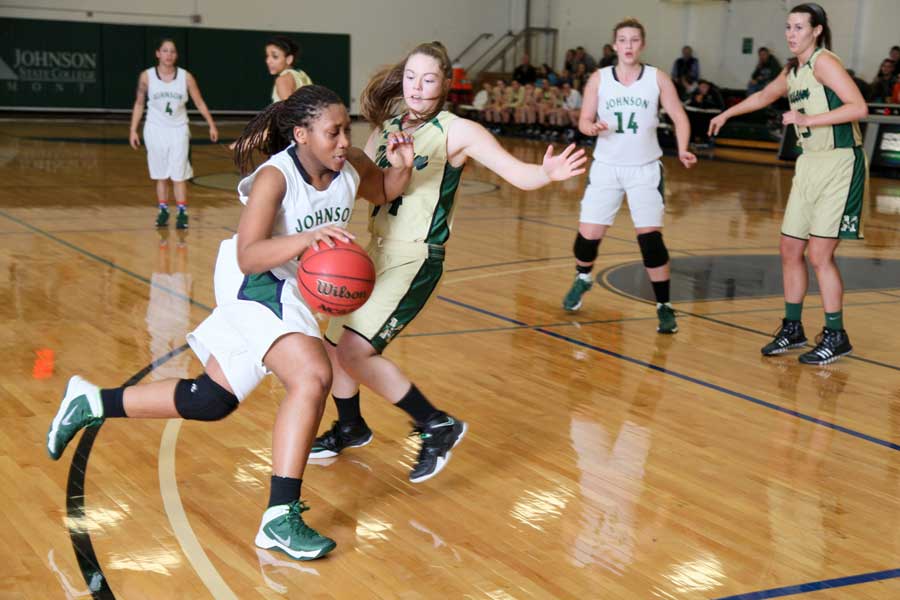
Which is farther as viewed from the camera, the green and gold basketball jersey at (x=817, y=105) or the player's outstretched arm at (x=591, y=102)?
the player's outstretched arm at (x=591, y=102)

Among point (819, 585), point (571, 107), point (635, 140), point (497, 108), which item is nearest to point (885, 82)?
point (571, 107)

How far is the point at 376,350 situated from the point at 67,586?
4.12ft

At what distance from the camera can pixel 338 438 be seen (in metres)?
3.98

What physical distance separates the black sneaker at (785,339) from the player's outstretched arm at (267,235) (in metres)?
3.27

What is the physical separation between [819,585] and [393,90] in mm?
2158

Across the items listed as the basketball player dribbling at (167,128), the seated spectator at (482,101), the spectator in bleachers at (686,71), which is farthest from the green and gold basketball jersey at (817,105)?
the seated spectator at (482,101)

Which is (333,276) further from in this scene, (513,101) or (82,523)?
(513,101)

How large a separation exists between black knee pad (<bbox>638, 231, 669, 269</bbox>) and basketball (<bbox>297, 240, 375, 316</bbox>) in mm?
3174

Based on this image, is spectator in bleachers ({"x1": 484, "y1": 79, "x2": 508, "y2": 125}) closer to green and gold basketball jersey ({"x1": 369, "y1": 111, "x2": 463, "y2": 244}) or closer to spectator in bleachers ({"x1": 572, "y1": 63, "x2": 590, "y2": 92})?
spectator in bleachers ({"x1": 572, "y1": 63, "x2": 590, "y2": 92})

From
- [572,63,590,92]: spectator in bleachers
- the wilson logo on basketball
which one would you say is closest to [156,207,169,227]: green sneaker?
the wilson logo on basketball

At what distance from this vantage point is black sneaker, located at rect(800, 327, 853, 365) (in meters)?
5.50

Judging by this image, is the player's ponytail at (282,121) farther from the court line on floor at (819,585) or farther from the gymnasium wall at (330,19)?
the gymnasium wall at (330,19)

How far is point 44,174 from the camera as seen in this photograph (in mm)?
12992

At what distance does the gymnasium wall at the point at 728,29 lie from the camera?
63.7 feet
